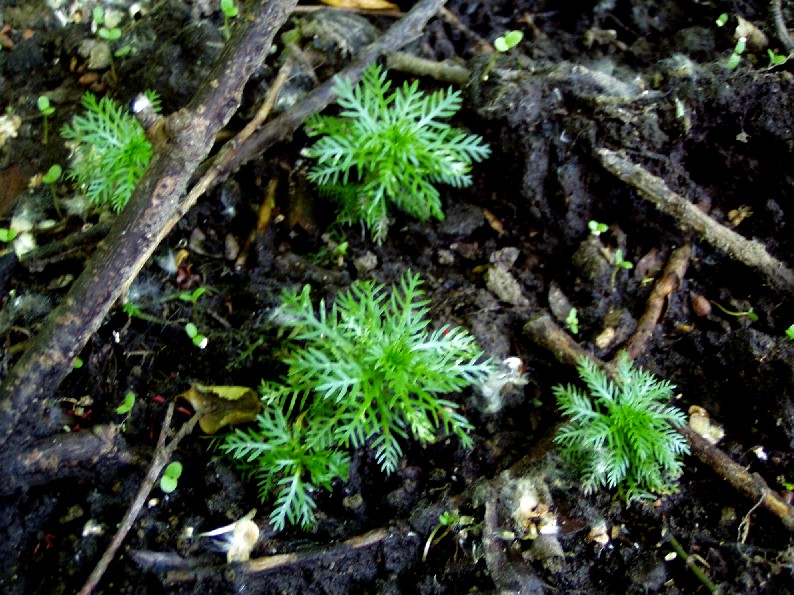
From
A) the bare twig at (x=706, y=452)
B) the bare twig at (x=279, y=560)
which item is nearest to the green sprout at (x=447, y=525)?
the bare twig at (x=279, y=560)

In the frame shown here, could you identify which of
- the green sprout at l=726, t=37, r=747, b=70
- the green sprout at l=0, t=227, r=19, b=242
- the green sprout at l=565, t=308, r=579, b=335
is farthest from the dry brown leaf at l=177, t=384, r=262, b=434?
the green sprout at l=726, t=37, r=747, b=70

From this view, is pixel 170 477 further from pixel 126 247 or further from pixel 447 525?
pixel 447 525

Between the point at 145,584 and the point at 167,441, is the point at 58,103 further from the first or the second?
the point at 145,584

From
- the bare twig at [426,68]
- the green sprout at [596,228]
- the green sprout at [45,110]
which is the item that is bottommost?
the green sprout at [596,228]

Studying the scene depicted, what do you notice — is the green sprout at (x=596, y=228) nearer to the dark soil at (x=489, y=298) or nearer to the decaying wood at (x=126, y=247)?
the dark soil at (x=489, y=298)

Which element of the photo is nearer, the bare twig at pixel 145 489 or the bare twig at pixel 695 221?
the bare twig at pixel 145 489

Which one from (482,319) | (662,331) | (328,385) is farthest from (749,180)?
(328,385)

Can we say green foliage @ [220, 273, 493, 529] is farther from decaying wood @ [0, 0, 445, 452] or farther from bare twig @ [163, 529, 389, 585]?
decaying wood @ [0, 0, 445, 452]
